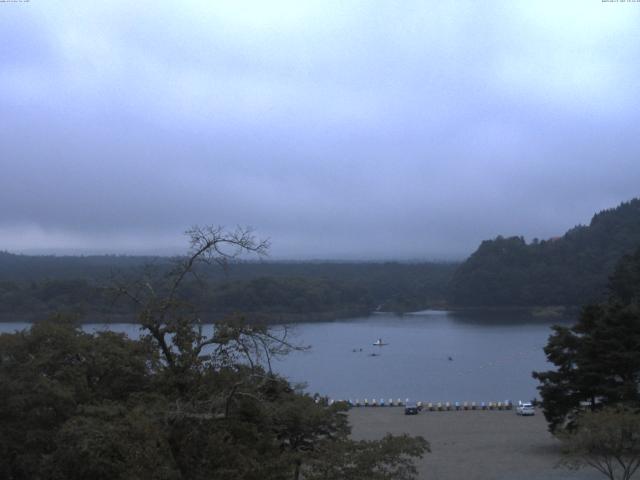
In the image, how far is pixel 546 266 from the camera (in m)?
81.0

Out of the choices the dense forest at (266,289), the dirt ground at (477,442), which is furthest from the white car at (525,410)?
the dense forest at (266,289)

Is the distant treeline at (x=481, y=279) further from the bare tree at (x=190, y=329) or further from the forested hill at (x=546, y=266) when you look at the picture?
the bare tree at (x=190, y=329)

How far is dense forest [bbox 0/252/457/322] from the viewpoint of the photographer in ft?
126

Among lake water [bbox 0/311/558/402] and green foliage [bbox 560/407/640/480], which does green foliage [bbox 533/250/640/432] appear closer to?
green foliage [bbox 560/407/640/480]

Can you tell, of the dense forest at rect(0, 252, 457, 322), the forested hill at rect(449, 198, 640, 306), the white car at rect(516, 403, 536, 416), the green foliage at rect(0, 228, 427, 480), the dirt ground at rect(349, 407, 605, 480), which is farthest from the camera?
the forested hill at rect(449, 198, 640, 306)

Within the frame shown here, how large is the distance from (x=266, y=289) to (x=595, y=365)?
144 feet

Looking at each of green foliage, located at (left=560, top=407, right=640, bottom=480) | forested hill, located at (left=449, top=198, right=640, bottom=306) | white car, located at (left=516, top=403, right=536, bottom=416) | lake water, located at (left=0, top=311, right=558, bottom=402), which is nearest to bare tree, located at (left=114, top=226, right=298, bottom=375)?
green foliage, located at (left=560, top=407, right=640, bottom=480)

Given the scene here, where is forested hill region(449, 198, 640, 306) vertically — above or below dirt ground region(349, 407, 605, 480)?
above

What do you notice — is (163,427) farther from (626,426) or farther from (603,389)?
(603,389)

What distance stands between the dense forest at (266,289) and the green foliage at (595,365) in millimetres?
7732

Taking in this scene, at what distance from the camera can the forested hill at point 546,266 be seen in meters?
77.4

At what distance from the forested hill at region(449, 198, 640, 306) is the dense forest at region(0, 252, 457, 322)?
6.51m

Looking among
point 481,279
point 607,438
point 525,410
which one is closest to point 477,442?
point 525,410

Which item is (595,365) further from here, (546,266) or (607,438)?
(546,266)
